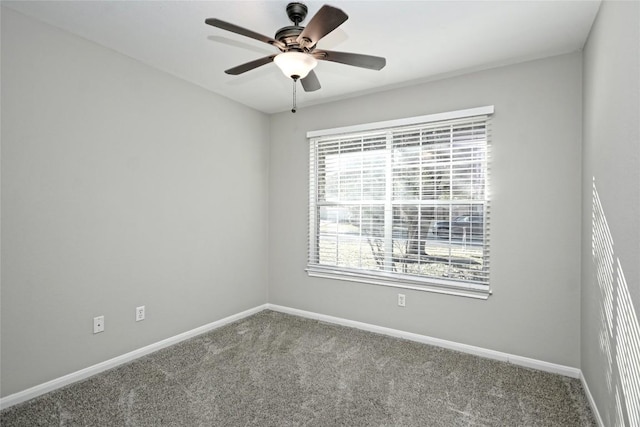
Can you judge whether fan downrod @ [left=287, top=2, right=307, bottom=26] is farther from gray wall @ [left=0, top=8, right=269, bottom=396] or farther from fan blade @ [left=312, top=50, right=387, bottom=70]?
gray wall @ [left=0, top=8, right=269, bottom=396]

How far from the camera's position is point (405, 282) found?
3.35 metres

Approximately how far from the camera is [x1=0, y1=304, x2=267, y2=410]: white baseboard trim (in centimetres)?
216

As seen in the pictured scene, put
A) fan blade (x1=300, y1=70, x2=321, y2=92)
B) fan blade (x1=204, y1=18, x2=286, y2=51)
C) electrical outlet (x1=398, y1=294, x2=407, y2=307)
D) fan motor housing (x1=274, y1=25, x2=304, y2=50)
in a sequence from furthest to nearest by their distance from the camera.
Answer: electrical outlet (x1=398, y1=294, x2=407, y2=307) < fan blade (x1=300, y1=70, x2=321, y2=92) < fan motor housing (x1=274, y1=25, x2=304, y2=50) < fan blade (x1=204, y1=18, x2=286, y2=51)

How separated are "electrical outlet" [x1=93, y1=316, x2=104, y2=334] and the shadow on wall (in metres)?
3.26

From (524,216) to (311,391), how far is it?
7.25 ft

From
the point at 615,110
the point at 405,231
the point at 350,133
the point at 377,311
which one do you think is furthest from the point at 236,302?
the point at 615,110

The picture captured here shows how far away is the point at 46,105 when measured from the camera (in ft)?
7.48

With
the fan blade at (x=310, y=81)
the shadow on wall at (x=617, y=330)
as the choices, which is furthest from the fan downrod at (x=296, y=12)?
the shadow on wall at (x=617, y=330)

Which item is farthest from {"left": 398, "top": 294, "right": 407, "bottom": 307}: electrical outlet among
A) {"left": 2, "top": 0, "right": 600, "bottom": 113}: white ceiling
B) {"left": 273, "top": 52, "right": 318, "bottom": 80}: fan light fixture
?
{"left": 273, "top": 52, "right": 318, "bottom": 80}: fan light fixture

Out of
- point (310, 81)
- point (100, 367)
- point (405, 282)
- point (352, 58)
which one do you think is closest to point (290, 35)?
point (352, 58)

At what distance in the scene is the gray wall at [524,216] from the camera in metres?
2.60

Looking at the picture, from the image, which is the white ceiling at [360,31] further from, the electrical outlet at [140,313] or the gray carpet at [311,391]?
the gray carpet at [311,391]

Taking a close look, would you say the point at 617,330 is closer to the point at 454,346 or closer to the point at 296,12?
the point at 454,346

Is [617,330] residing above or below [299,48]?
below
